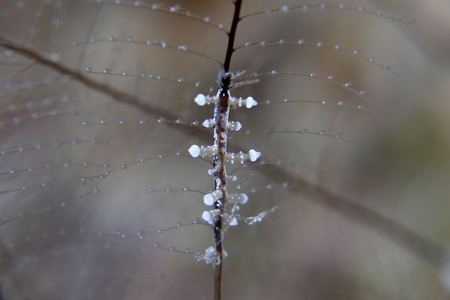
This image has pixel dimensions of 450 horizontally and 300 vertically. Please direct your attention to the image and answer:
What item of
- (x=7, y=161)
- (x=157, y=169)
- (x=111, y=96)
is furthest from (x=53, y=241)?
(x=111, y=96)

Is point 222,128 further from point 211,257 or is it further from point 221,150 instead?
point 211,257

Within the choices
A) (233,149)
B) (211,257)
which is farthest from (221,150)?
(211,257)

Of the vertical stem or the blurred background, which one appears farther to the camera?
the blurred background

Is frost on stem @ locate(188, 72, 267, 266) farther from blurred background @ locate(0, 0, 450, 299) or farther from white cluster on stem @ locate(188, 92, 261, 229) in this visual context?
blurred background @ locate(0, 0, 450, 299)

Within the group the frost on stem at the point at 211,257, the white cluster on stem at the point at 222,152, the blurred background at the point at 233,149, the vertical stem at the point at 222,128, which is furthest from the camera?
the frost on stem at the point at 211,257

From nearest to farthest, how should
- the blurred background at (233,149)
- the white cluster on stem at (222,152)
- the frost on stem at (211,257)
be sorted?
the white cluster on stem at (222,152) → the blurred background at (233,149) → the frost on stem at (211,257)

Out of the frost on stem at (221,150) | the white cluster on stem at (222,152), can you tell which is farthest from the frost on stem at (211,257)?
the white cluster on stem at (222,152)

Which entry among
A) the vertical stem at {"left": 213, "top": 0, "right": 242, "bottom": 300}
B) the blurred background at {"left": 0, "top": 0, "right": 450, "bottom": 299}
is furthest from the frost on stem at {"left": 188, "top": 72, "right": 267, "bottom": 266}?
the blurred background at {"left": 0, "top": 0, "right": 450, "bottom": 299}

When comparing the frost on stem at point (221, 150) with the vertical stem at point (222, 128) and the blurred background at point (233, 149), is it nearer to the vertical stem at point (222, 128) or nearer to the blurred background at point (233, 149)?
the vertical stem at point (222, 128)

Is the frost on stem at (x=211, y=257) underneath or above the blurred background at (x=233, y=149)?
underneath
